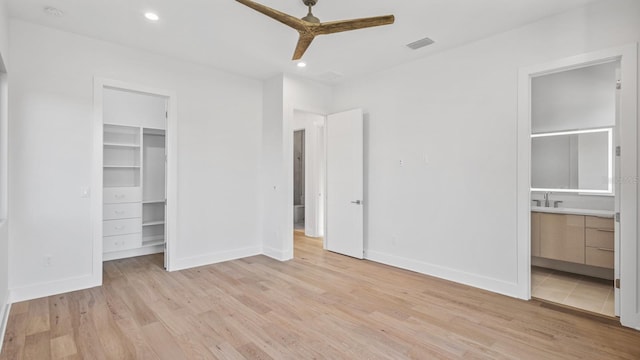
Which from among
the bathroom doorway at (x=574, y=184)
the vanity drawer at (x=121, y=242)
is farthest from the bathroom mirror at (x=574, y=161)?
the vanity drawer at (x=121, y=242)

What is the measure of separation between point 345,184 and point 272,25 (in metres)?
2.58

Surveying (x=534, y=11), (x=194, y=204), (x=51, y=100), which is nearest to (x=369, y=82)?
(x=534, y=11)

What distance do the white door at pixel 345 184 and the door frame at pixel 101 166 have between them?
93.7 inches

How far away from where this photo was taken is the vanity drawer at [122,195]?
4471mm

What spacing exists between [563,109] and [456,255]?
2.59m

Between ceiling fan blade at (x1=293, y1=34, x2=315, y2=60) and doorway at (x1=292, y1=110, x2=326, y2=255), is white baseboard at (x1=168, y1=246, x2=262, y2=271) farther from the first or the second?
ceiling fan blade at (x1=293, y1=34, x2=315, y2=60)

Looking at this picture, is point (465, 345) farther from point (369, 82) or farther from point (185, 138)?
point (185, 138)

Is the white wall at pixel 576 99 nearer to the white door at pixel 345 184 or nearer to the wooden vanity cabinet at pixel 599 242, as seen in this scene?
the wooden vanity cabinet at pixel 599 242

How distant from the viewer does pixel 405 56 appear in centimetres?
400

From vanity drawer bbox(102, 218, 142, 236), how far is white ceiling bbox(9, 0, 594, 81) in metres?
2.54

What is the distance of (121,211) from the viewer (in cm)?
458

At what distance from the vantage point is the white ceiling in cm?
282

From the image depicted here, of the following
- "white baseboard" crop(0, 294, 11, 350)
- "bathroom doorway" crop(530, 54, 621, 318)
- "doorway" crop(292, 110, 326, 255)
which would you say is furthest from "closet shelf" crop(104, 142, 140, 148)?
"bathroom doorway" crop(530, 54, 621, 318)

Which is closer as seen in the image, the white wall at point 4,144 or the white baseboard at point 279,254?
the white wall at point 4,144
